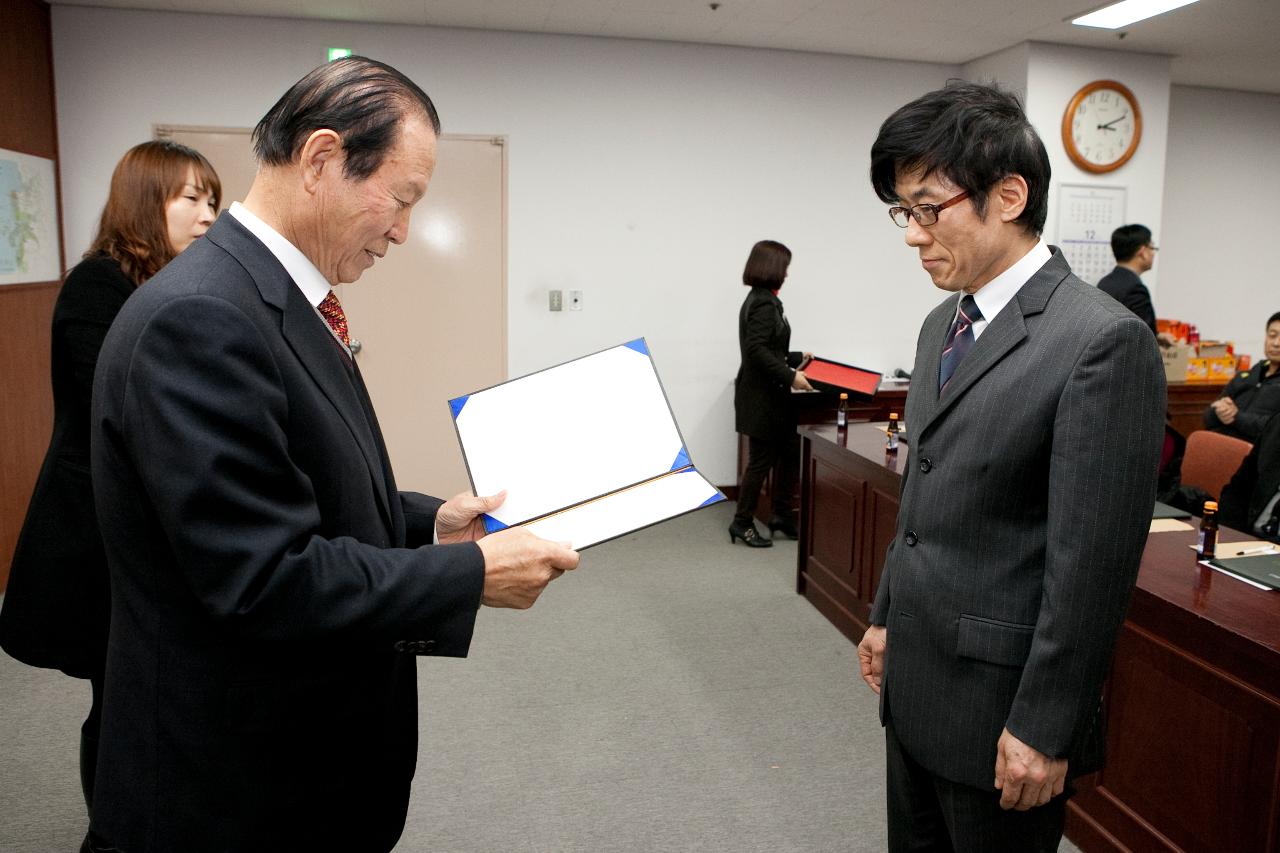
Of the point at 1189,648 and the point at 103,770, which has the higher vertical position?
the point at 103,770

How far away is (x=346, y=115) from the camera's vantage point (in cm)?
104

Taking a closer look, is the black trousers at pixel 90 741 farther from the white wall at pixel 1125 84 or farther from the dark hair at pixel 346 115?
the white wall at pixel 1125 84

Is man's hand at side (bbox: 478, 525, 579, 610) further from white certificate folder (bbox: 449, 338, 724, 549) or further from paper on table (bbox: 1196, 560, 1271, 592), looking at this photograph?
paper on table (bbox: 1196, 560, 1271, 592)

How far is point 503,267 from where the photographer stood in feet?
17.6

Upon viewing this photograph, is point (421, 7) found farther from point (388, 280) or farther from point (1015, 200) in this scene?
point (1015, 200)

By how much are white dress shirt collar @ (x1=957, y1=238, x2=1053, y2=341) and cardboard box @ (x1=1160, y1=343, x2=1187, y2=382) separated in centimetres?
530

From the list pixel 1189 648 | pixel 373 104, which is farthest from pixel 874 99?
pixel 373 104

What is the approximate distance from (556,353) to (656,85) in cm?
171

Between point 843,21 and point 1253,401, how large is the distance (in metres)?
2.82

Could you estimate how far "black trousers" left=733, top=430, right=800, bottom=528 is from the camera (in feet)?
16.2

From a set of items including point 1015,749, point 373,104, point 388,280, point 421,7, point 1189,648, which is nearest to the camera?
point 373,104

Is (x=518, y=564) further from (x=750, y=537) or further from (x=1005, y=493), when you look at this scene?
(x=750, y=537)

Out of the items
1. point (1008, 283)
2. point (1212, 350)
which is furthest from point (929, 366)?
point (1212, 350)

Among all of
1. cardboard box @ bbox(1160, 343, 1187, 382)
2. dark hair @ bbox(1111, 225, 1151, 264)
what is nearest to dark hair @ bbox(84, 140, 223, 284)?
dark hair @ bbox(1111, 225, 1151, 264)
